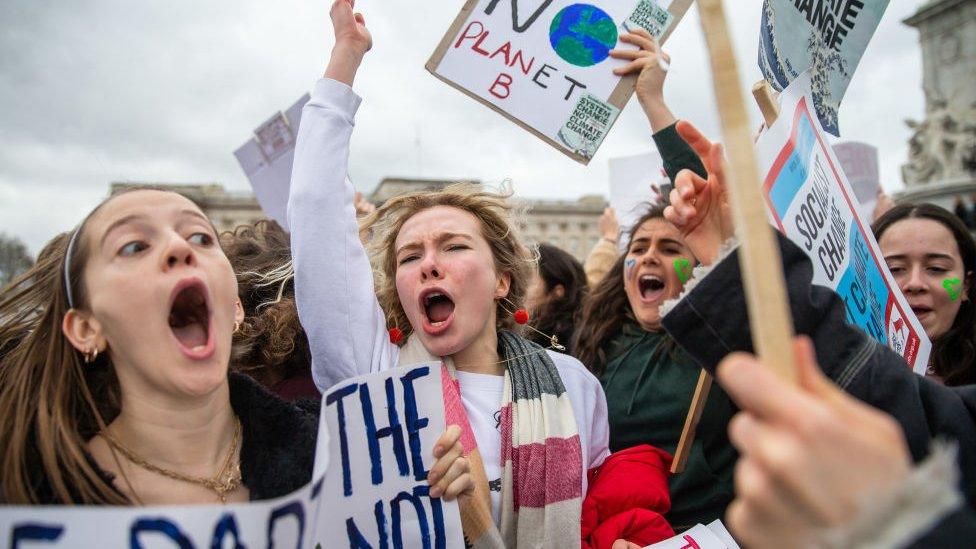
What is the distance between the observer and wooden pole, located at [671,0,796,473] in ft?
2.51

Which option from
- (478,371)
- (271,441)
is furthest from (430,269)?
(271,441)

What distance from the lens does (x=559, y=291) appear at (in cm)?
496

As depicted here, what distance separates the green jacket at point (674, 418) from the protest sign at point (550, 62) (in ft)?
3.12

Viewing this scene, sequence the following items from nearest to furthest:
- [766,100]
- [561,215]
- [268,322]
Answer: [766,100] → [268,322] → [561,215]

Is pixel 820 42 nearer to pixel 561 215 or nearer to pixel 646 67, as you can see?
pixel 646 67

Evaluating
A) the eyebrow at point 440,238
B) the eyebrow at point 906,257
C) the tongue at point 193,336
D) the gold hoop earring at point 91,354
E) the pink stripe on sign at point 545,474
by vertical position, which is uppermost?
the eyebrow at point 440,238

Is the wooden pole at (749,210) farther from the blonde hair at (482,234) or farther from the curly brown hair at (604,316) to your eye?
the curly brown hair at (604,316)

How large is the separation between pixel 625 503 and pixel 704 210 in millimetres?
994

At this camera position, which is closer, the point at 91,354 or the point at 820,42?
the point at 91,354

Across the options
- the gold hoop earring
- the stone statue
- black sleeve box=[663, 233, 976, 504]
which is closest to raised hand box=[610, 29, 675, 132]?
black sleeve box=[663, 233, 976, 504]

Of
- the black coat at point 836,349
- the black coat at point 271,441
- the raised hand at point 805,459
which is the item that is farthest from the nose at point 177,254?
the raised hand at point 805,459

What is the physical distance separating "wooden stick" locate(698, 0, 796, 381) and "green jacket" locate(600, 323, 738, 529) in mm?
1914

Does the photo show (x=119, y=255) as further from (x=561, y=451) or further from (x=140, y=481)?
(x=561, y=451)

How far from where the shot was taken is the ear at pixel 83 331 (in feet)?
4.97
